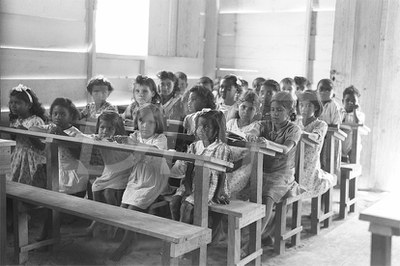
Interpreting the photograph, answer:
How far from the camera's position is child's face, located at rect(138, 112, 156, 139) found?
3920mm

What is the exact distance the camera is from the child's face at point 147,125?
3.92m

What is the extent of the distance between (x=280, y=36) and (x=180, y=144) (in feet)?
13.9

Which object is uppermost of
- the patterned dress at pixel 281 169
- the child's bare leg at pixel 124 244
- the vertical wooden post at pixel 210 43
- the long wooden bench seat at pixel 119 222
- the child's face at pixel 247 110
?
the vertical wooden post at pixel 210 43

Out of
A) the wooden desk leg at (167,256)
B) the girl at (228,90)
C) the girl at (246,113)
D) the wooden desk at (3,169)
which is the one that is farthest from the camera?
the girl at (228,90)

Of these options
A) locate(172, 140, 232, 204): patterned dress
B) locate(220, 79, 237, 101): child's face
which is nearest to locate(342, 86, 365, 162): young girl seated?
locate(220, 79, 237, 101): child's face

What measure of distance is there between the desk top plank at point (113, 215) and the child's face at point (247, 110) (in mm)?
1606

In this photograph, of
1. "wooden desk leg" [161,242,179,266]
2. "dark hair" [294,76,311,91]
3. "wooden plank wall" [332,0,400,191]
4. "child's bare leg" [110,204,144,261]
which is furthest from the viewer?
"dark hair" [294,76,311,91]

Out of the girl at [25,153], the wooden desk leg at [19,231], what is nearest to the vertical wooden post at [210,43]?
the girl at [25,153]

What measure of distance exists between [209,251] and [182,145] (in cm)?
85

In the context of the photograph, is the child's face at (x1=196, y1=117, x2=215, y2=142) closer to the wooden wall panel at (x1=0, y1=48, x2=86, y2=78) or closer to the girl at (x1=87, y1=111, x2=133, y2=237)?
the girl at (x1=87, y1=111, x2=133, y2=237)

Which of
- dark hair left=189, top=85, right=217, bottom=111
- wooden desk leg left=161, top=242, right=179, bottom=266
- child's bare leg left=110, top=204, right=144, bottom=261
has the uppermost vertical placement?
dark hair left=189, top=85, right=217, bottom=111

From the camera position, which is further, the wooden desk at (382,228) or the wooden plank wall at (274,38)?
the wooden plank wall at (274,38)

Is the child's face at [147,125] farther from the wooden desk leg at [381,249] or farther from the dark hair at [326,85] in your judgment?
the dark hair at [326,85]

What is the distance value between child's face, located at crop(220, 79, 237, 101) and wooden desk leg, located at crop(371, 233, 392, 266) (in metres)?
3.31
